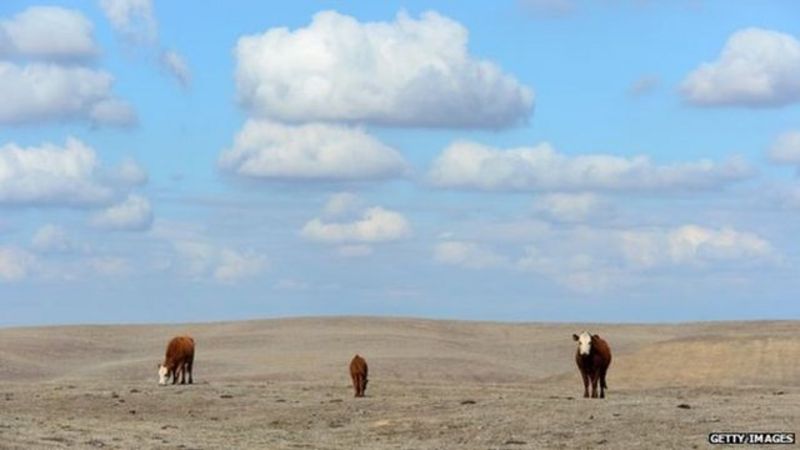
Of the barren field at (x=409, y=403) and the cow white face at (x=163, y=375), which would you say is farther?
the cow white face at (x=163, y=375)

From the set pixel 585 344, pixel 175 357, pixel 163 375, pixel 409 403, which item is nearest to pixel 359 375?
pixel 409 403

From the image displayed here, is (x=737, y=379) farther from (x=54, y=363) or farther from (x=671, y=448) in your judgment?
(x=54, y=363)

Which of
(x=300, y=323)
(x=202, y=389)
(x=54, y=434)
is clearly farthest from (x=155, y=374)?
(x=300, y=323)

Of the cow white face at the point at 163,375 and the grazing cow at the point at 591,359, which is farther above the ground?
the grazing cow at the point at 591,359

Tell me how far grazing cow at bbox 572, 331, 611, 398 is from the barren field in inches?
24.2

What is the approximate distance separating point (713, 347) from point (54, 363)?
117 ft

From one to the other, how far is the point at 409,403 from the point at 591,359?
17.0 feet

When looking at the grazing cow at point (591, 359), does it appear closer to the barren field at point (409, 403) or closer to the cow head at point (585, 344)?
the cow head at point (585, 344)

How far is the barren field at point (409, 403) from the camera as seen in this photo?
31.9 metres

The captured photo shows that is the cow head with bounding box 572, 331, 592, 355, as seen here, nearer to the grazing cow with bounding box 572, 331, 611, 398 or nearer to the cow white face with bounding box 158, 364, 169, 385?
the grazing cow with bounding box 572, 331, 611, 398

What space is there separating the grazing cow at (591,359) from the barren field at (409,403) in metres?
0.61

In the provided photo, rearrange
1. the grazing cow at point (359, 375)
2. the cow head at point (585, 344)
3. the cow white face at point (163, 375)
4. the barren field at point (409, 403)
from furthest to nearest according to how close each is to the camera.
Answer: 1. the cow white face at point (163, 375)
2. the grazing cow at point (359, 375)
3. the cow head at point (585, 344)
4. the barren field at point (409, 403)

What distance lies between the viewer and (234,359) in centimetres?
8331

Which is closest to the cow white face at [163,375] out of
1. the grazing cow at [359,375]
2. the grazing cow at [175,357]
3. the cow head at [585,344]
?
the grazing cow at [175,357]
